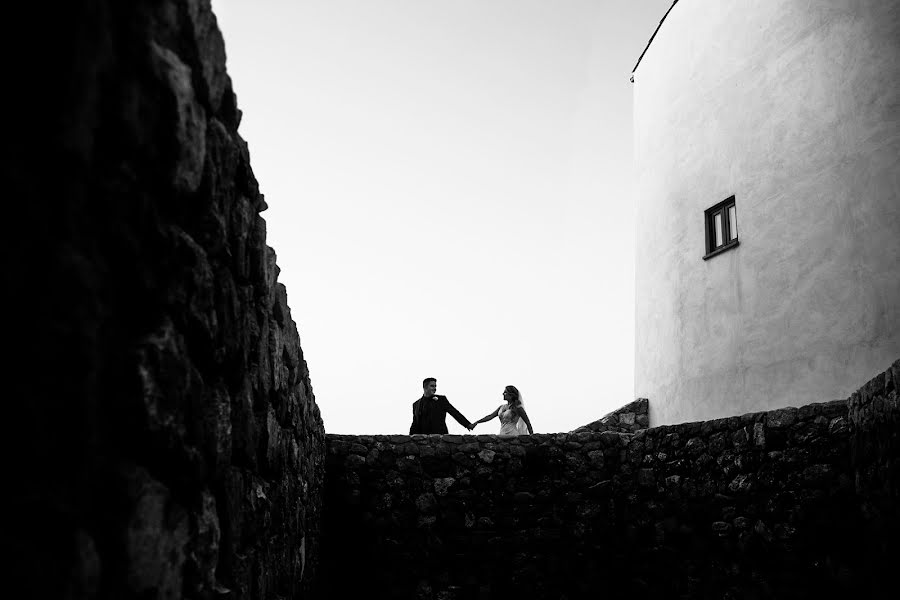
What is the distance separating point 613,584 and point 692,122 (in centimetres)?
624

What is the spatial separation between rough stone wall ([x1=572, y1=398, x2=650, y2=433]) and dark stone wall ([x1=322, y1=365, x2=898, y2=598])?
2.82m

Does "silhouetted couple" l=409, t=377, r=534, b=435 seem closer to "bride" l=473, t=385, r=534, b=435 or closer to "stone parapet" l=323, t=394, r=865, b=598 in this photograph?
"bride" l=473, t=385, r=534, b=435

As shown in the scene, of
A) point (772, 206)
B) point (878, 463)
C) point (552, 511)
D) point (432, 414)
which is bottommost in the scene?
point (552, 511)

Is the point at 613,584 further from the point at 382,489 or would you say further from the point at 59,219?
the point at 59,219

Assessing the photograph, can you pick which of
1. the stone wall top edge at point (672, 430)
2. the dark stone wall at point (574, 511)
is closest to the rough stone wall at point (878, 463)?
the stone wall top edge at point (672, 430)

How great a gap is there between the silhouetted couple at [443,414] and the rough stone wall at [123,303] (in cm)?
692

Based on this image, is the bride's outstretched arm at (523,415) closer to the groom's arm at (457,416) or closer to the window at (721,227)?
the groom's arm at (457,416)

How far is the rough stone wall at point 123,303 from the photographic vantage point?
4.48 ft

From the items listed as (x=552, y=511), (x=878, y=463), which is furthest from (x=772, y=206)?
(x=878, y=463)

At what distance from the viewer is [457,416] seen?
9.67 metres

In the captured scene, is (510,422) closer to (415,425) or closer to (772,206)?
(415,425)

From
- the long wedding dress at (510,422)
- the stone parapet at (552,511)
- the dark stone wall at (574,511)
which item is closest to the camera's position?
the dark stone wall at (574,511)

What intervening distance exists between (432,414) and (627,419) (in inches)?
135

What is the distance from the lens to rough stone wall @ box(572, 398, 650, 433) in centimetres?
1157
